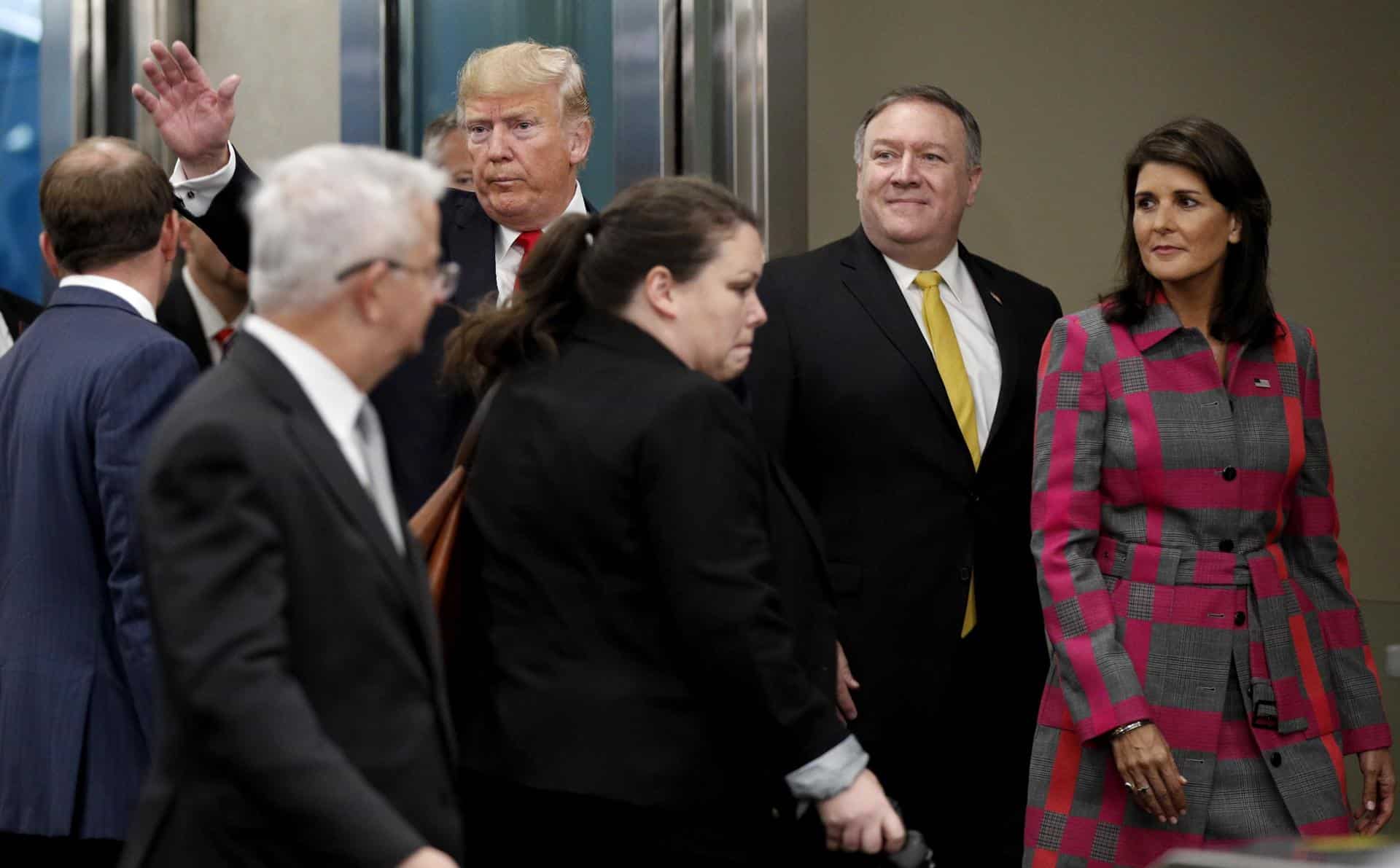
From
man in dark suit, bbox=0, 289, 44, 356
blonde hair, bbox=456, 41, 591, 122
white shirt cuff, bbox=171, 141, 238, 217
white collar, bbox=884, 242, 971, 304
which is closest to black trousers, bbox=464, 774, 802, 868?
white shirt cuff, bbox=171, 141, 238, 217

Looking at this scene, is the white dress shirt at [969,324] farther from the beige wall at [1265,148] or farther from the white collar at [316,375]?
the white collar at [316,375]

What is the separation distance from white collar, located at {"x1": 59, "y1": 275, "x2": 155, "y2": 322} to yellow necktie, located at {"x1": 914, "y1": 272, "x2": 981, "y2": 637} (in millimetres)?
1528

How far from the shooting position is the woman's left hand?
123 inches

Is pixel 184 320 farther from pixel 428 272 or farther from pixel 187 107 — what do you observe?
pixel 428 272

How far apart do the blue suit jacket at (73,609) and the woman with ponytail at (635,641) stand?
0.84 metres

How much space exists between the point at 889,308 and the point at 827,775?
144cm

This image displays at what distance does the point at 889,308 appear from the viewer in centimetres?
350

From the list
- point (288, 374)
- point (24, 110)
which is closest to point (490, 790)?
point (288, 374)

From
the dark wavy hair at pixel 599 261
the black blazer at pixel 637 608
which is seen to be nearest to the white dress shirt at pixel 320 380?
the black blazer at pixel 637 608

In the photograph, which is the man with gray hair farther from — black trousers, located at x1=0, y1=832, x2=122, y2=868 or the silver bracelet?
the silver bracelet

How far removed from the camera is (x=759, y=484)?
231 cm

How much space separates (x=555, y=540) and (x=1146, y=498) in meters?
1.22

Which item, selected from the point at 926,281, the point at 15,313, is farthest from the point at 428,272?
the point at 15,313

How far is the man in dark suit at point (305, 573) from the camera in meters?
1.65
